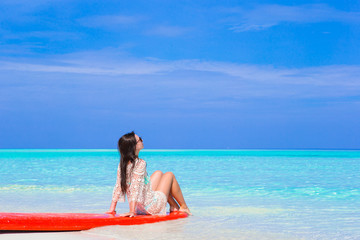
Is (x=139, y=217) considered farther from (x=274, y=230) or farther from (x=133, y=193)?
(x=274, y=230)

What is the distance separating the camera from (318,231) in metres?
4.62

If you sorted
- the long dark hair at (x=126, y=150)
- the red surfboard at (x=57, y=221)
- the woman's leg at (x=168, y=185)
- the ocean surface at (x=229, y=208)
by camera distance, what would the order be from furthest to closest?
1. the woman's leg at (x=168, y=185)
2. the long dark hair at (x=126, y=150)
3. the ocean surface at (x=229, y=208)
4. the red surfboard at (x=57, y=221)

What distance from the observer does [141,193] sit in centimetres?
458

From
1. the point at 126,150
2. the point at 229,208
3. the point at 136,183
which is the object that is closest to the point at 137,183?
the point at 136,183

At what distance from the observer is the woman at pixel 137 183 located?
14.7 feet

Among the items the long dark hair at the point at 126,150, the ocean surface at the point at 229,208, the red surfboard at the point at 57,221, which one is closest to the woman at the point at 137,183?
the long dark hair at the point at 126,150

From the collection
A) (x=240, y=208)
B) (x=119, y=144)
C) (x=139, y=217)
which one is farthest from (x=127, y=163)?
(x=240, y=208)

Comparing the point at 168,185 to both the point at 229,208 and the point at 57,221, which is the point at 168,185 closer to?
the point at 57,221

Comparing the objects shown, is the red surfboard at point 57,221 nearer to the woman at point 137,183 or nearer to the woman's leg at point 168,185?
the woman at point 137,183

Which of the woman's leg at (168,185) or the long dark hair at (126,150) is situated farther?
the woman's leg at (168,185)

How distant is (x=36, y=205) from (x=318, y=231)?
3960 millimetres

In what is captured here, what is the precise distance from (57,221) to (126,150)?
90 cm

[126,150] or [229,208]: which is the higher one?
[126,150]

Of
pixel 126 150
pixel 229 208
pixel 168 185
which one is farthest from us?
pixel 229 208
